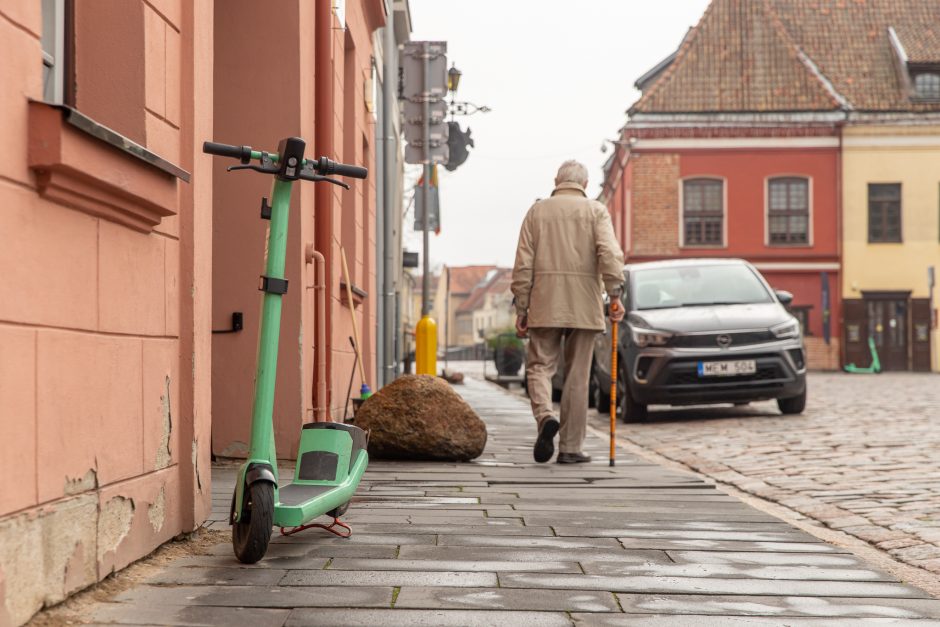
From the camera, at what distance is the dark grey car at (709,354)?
38.3 ft

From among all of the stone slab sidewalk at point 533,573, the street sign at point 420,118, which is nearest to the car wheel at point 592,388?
the street sign at point 420,118

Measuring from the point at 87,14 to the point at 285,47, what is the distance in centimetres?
308

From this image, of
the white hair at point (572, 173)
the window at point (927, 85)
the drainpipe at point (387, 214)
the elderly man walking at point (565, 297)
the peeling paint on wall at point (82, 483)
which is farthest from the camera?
the window at point (927, 85)

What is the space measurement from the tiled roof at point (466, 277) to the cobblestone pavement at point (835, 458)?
123692 millimetres

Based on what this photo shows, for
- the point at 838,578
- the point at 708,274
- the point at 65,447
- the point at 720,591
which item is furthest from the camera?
the point at 708,274

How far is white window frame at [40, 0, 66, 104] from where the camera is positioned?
11.8ft

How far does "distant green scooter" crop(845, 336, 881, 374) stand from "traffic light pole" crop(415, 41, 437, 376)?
2184 cm

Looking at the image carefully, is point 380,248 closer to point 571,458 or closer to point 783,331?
point 783,331

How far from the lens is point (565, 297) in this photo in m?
7.79

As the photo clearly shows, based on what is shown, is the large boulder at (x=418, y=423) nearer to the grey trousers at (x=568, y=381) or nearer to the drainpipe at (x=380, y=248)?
the grey trousers at (x=568, y=381)

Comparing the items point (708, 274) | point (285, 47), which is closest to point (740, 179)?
point (708, 274)

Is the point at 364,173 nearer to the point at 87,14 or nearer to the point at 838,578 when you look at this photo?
the point at 87,14

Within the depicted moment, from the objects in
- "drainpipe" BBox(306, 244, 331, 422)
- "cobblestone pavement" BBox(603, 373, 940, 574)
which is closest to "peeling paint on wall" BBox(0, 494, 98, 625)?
"drainpipe" BBox(306, 244, 331, 422)

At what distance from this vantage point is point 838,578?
389 cm
